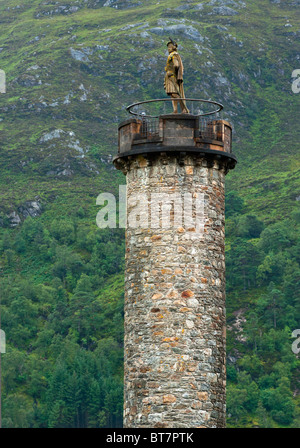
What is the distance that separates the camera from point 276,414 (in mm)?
136375

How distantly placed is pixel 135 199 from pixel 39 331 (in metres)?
140

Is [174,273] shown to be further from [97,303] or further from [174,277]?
[97,303]

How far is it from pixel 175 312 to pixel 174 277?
2.71 ft

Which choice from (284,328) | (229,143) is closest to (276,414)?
(284,328)

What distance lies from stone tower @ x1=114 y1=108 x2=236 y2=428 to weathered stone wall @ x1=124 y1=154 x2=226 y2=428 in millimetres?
23

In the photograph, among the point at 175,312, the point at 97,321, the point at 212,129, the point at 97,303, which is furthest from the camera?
the point at 97,303

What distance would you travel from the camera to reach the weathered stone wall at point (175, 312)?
23781 millimetres

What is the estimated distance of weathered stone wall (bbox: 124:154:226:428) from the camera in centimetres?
2378

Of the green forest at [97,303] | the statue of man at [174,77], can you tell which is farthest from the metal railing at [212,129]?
the green forest at [97,303]

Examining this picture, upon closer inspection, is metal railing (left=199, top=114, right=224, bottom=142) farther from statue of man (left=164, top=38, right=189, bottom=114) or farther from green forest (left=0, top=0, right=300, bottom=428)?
green forest (left=0, top=0, right=300, bottom=428)

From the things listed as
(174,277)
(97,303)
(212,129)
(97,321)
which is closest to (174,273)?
(174,277)

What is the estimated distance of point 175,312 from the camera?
79.0ft

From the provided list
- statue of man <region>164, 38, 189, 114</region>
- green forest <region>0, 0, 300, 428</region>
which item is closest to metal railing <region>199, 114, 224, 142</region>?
statue of man <region>164, 38, 189, 114</region>

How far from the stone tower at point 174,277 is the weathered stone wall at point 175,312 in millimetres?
Result: 23
